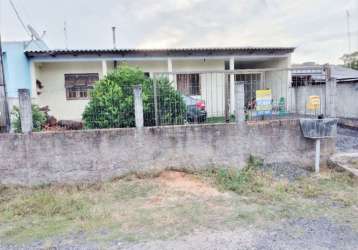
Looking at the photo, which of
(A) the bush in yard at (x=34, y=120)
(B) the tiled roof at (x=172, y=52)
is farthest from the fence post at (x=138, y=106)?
(B) the tiled roof at (x=172, y=52)

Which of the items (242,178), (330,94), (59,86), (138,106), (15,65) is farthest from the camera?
(59,86)

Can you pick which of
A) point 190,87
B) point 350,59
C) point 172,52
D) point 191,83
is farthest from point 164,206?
point 350,59

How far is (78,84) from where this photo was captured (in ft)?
39.5

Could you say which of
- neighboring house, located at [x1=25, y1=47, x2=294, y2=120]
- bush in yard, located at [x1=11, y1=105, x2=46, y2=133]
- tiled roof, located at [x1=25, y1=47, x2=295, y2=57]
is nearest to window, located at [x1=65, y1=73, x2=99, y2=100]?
neighboring house, located at [x1=25, y1=47, x2=294, y2=120]

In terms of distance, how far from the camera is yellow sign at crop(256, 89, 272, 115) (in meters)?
5.84

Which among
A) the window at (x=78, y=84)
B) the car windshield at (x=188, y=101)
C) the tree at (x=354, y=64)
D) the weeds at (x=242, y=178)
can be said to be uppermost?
the tree at (x=354, y=64)

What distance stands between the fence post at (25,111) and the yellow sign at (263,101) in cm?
440

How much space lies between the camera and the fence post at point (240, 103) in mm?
5531

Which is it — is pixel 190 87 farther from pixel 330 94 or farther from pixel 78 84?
pixel 78 84

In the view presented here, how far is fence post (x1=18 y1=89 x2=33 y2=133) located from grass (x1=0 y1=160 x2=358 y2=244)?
1107 millimetres

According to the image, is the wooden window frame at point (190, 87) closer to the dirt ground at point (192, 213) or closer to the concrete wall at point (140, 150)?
the concrete wall at point (140, 150)

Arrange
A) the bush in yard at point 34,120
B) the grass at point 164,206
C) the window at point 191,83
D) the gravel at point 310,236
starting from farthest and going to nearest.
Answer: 1. the window at point 191,83
2. the bush in yard at point 34,120
3. the grass at point 164,206
4. the gravel at point 310,236

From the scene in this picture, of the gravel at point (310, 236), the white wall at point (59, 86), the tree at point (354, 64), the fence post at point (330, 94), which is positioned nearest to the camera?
the gravel at point (310, 236)

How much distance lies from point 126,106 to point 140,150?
3.11ft
